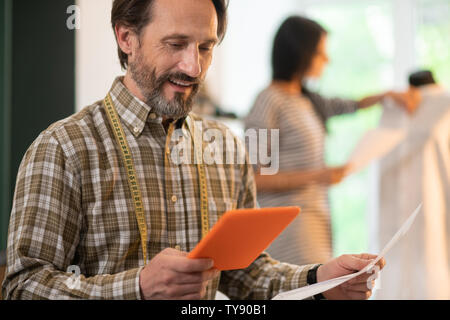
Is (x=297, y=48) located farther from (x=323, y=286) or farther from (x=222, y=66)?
(x=323, y=286)

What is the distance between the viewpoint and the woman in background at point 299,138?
851mm

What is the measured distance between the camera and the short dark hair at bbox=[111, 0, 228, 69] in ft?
2.17

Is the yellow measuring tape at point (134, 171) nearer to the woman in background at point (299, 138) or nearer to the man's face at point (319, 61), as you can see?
the woman in background at point (299, 138)

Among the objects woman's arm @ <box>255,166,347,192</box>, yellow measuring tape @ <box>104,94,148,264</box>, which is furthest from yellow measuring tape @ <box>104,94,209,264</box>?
woman's arm @ <box>255,166,347,192</box>

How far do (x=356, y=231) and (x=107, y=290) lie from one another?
0.59 metres

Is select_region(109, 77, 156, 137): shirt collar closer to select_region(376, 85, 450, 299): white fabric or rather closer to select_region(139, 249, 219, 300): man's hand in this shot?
select_region(139, 249, 219, 300): man's hand

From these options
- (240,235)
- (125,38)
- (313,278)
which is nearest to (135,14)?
(125,38)

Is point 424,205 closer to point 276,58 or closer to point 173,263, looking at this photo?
point 276,58

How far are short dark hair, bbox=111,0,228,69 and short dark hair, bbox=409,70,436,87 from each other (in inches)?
27.1

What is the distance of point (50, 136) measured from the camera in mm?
657

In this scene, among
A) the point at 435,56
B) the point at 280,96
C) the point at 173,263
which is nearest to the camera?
the point at 173,263

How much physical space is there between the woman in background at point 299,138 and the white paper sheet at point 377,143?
0.13 metres
